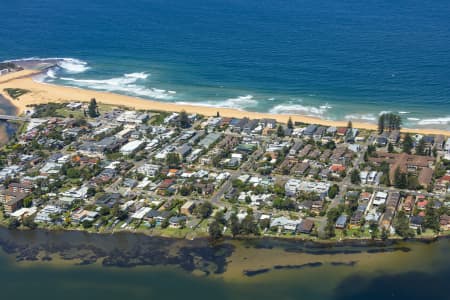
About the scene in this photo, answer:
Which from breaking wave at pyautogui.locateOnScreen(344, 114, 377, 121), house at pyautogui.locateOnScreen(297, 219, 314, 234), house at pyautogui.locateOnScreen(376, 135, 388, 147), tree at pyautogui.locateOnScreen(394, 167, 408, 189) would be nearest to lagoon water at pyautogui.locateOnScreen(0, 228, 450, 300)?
house at pyautogui.locateOnScreen(297, 219, 314, 234)

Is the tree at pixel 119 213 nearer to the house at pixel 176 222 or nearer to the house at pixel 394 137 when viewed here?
the house at pixel 176 222

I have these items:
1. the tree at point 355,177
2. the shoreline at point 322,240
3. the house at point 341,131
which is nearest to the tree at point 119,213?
the shoreline at point 322,240

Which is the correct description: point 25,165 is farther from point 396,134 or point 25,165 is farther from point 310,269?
point 396,134

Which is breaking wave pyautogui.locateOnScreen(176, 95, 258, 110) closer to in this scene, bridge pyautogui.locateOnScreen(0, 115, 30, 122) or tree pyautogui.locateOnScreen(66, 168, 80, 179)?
bridge pyautogui.locateOnScreen(0, 115, 30, 122)

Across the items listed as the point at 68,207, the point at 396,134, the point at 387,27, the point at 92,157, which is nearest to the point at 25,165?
the point at 92,157

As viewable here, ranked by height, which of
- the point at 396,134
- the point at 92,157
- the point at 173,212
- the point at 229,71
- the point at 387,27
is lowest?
the point at 173,212

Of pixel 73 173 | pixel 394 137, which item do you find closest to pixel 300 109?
pixel 394 137

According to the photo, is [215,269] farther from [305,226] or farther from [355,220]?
[355,220]
